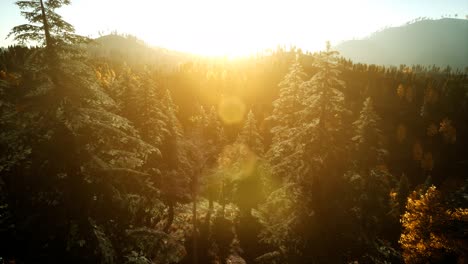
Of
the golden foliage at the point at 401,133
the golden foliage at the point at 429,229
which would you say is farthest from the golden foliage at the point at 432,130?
the golden foliage at the point at 429,229

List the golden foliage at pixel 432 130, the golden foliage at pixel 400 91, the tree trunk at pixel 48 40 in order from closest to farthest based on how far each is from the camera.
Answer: the tree trunk at pixel 48 40 → the golden foliage at pixel 432 130 → the golden foliage at pixel 400 91

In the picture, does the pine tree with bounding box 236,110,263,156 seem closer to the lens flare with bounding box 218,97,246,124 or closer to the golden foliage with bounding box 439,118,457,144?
the lens flare with bounding box 218,97,246,124

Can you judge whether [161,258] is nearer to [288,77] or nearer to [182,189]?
[182,189]

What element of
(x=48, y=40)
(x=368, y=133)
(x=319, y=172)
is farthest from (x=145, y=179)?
(x=368, y=133)

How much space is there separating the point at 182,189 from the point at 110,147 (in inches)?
662

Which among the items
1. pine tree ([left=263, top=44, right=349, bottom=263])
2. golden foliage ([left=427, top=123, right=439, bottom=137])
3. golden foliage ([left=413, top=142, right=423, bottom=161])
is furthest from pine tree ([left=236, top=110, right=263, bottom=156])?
golden foliage ([left=427, top=123, right=439, bottom=137])

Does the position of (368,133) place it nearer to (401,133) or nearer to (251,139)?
(251,139)

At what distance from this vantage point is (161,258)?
40.7 feet

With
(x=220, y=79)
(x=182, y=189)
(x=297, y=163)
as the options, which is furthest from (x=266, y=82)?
(x=297, y=163)

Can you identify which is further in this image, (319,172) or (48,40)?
Answer: (319,172)

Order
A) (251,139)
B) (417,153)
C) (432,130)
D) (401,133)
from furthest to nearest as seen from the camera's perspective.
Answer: (432,130) < (401,133) < (417,153) < (251,139)

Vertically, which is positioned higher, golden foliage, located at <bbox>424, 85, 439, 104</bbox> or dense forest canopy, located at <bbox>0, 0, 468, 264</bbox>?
dense forest canopy, located at <bbox>0, 0, 468, 264</bbox>

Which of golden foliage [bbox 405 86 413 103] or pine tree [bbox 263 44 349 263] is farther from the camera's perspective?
golden foliage [bbox 405 86 413 103]

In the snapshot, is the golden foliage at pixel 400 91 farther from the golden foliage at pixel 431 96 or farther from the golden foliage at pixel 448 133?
the golden foliage at pixel 448 133
